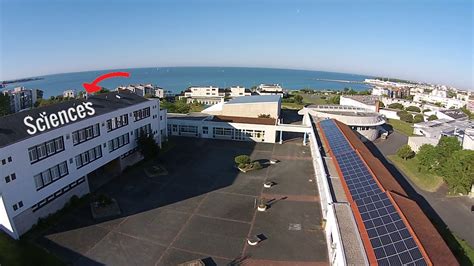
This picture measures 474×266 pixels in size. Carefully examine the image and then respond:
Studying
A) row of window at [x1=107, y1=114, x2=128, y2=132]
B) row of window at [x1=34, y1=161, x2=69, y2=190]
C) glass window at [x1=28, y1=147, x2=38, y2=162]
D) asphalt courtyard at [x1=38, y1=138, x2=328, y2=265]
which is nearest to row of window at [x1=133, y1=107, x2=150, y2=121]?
row of window at [x1=107, y1=114, x2=128, y2=132]

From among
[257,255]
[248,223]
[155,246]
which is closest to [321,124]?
[248,223]

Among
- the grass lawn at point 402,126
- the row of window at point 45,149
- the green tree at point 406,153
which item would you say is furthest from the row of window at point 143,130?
the grass lawn at point 402,126

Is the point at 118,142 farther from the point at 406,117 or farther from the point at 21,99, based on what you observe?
the point at 21,99

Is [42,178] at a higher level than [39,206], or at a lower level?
higher

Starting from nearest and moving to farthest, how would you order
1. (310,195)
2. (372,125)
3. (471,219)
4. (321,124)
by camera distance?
1. (471,219)
2. (310,195)
3. (321,124)
4. (372,125)

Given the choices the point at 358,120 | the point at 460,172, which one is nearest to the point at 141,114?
the point at 358,120

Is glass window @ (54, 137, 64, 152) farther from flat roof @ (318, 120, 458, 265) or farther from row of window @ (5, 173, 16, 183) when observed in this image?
flat roof @ (318, 120, 458, 265)

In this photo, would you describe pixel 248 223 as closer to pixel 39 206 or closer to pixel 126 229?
pixel 126 229

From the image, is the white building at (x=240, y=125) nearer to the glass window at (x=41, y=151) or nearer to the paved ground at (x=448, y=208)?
the paved ground at (x=448, y=208)
